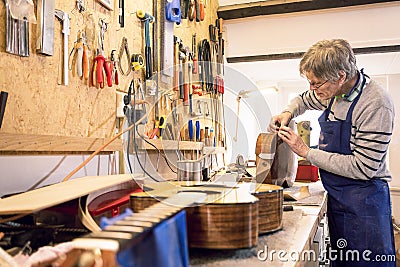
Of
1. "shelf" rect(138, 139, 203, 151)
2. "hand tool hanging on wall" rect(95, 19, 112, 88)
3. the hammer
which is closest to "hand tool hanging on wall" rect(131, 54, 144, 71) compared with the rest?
the hammer

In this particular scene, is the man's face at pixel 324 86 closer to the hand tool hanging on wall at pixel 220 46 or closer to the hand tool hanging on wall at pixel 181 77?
the hand tool hanging on wall at pixel 181 77

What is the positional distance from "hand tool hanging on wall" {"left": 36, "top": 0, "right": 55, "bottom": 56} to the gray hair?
1.03 metres

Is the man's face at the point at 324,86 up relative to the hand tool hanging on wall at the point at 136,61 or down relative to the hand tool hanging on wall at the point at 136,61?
down

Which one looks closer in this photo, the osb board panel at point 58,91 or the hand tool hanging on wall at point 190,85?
the osb board panel at point 58,91

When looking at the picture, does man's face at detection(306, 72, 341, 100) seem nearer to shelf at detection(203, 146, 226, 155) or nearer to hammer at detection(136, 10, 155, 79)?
hammer at detection(136, 10, 155, 79)

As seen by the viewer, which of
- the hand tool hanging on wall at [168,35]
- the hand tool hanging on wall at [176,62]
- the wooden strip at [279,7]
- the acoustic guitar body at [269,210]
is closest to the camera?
the acoustic guitar body at [269,210]

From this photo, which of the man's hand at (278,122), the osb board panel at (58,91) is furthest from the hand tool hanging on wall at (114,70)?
the man's hand at (278,122)

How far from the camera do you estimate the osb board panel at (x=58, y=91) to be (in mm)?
1051

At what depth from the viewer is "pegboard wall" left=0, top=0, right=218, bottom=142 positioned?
3.46 ft

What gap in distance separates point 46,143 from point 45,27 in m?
0.37

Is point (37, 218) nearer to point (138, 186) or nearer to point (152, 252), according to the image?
point (138, 186)

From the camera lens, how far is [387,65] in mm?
3895

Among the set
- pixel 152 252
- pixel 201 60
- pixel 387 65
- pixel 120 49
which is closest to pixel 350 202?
pixel 120 49

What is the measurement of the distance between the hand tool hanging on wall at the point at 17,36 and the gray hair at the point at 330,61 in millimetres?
1105
